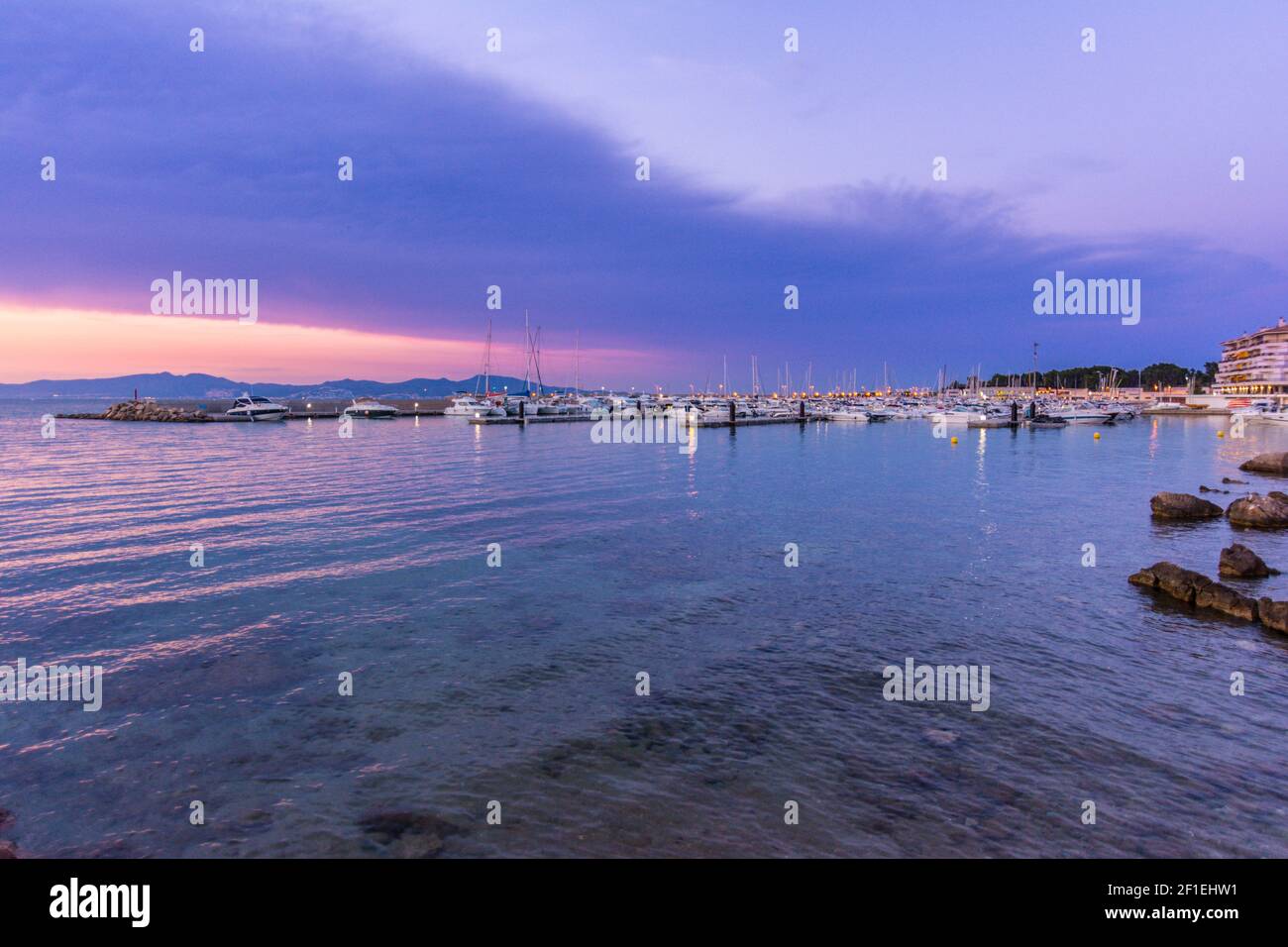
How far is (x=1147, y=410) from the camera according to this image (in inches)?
6649

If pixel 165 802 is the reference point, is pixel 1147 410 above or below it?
above

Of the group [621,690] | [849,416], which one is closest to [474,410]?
[849,416]

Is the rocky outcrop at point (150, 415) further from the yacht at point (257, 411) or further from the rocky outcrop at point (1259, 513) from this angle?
the rocky outcrop at point (1259, 513)

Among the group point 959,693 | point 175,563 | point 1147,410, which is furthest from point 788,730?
point 1147,410

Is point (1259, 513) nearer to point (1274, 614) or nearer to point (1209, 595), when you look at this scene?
point (1209, 595)

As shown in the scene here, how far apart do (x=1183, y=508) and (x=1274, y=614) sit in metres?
17.1

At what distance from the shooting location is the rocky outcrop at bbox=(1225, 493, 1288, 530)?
90.9 ft

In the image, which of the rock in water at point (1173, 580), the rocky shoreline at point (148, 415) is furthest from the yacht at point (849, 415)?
the rock in water at point (1173, 580)

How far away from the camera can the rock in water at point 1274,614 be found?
15.7m

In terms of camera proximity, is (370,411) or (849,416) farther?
(849,416)

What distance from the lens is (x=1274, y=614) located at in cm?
1596

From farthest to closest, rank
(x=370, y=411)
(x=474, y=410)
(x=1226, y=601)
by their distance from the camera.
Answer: (x=370, y=411) → (x=474, y=410) → (x=1226, y=601)
